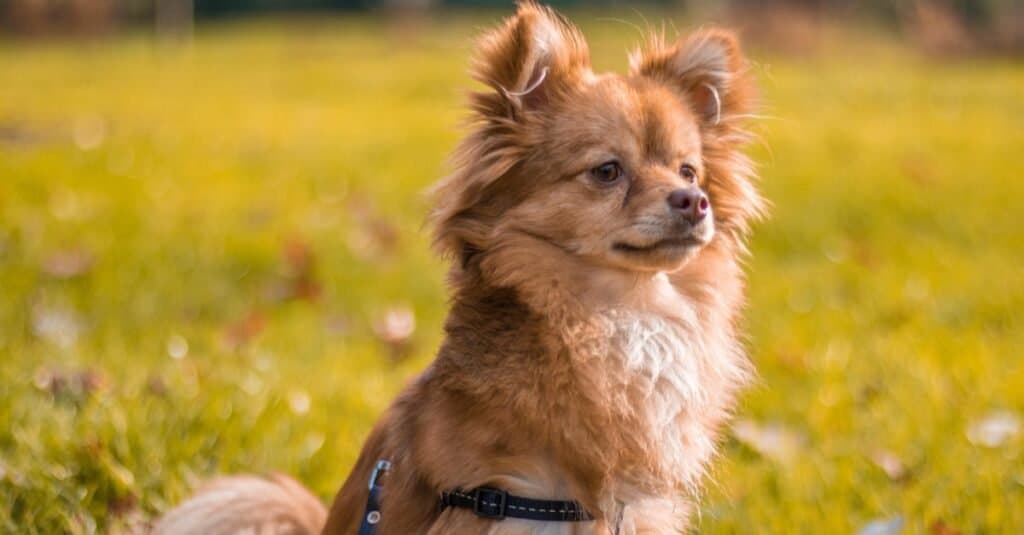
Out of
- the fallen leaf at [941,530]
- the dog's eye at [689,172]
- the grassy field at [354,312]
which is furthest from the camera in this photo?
the grassy field at [354,312]

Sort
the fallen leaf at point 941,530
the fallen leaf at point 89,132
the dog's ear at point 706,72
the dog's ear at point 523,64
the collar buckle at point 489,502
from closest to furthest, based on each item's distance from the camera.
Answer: the collar buckle at point 489,502
the dog's ear at point 523,64
the dog's ear at point 706,72
the fallen leaf at point 941,530
the fallen leaf at point 89,132

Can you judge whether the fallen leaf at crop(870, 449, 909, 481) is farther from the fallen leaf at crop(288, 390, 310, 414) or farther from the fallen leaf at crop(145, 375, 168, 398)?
the fallen leaf at crop(145, 375, 168, 398)

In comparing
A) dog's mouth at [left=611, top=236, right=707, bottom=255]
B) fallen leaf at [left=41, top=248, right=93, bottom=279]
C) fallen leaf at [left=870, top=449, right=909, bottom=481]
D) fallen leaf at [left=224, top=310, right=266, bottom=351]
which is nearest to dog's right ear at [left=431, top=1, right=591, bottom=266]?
dog's mouth at [left=611, top=236, right=707, bottom=255]

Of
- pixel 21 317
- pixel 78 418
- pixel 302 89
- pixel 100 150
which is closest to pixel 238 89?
pixel 302 89

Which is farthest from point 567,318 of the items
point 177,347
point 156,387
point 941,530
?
point 177,347

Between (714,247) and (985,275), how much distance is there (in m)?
3.92

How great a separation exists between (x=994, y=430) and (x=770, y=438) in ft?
2.70

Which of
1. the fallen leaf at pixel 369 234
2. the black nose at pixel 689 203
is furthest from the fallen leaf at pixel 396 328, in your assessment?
the black nose at pixel 689 203

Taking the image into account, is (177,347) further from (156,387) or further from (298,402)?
(298,402)

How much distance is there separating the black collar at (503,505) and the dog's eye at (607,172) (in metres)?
0.91

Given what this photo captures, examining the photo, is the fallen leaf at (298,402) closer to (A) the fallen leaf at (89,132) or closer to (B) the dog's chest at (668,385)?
(B) the dog's chest at (668,385)

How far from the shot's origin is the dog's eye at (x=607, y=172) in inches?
120

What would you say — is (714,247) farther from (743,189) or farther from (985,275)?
(985,275)

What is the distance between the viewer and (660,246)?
2932mm
